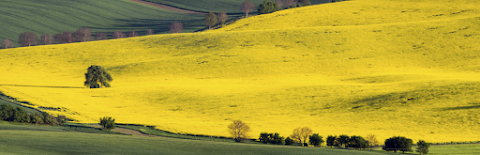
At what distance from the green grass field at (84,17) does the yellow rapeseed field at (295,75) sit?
30312 mm

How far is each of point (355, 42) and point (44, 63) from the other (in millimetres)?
34167

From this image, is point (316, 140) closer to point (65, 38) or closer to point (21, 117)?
point (21, 117)

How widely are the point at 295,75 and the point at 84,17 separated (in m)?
73.1

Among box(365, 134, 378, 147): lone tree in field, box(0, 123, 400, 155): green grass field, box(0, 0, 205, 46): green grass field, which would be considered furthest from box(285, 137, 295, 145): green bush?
box(0, 0, 205, 46): green grass field

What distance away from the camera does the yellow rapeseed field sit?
35188 mm

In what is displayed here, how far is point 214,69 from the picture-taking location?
5722 cm

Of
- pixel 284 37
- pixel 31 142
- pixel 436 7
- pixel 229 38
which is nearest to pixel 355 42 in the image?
pixel 284 37

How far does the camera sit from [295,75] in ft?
175

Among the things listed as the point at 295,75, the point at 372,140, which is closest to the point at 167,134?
the point at 372,140

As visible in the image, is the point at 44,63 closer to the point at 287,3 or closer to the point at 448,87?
the point at 448,87

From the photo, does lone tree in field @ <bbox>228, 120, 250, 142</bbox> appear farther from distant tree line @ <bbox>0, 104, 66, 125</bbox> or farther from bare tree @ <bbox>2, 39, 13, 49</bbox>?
bare tree @ <bbox>2, 39, 13, 49</bbox>

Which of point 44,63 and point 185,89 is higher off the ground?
point 44,63

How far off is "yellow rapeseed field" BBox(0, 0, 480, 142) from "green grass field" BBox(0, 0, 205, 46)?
1193 inches

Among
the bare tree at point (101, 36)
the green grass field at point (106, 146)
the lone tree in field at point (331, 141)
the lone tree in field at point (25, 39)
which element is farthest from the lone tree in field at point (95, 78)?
the bare tree at point (101, 36)
